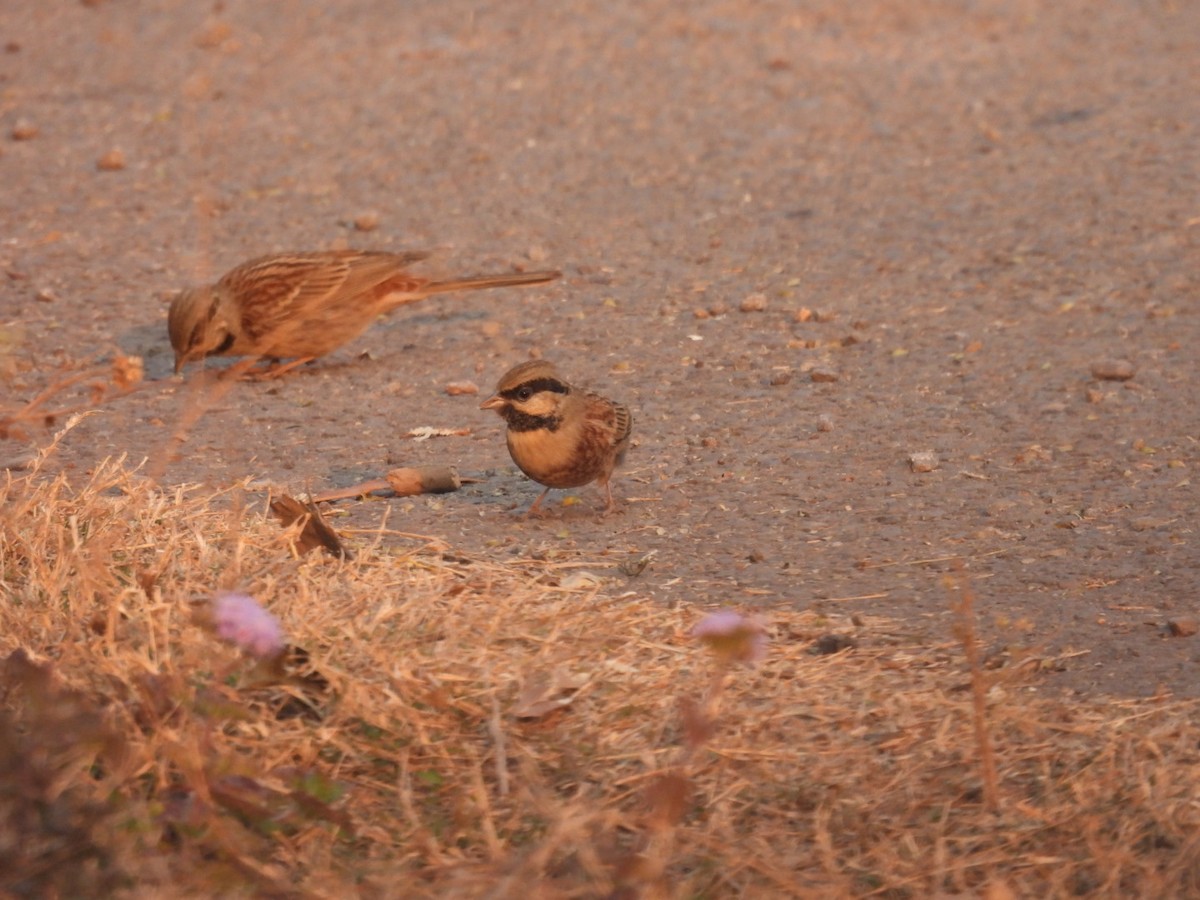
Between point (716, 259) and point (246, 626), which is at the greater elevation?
point (246, 626)

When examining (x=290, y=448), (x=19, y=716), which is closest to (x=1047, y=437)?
(x=290, y=448)

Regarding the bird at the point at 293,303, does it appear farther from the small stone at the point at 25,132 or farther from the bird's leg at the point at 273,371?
the small stone at the point at 25,132

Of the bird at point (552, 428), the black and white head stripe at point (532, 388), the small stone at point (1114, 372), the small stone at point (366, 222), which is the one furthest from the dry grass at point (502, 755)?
the small stone at point (366, 222)

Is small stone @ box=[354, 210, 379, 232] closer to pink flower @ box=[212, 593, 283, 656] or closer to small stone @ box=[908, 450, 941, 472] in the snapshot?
small stone @ box=[908, 450, 941, 472]

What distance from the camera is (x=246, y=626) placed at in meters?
3.38

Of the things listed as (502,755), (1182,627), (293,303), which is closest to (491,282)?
(293,303)

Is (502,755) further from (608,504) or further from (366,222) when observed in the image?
(366,222)

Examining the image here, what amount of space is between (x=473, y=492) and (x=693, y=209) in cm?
349

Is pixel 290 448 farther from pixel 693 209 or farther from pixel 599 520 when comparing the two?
pixel 693 209

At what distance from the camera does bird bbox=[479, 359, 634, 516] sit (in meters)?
5.70

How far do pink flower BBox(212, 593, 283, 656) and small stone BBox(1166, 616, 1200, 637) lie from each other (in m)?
2.53

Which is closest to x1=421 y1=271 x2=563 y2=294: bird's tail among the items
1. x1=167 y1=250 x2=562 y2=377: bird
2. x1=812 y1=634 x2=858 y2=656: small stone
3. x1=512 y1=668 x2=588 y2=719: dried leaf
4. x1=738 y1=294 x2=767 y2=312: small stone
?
x1=167 y1=250 x2=562 y2=377: bird

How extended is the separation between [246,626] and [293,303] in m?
4.39

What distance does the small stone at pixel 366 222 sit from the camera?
357 inches
